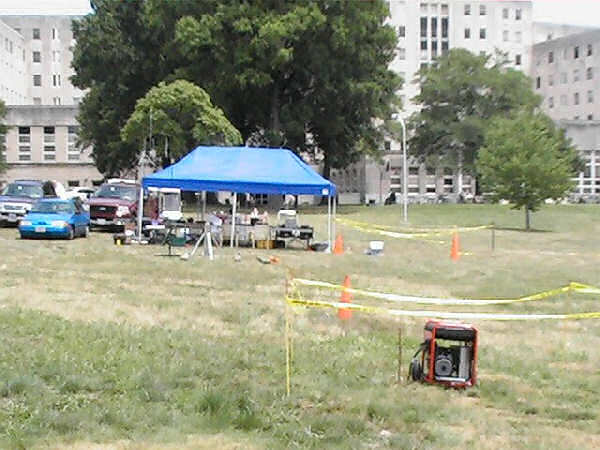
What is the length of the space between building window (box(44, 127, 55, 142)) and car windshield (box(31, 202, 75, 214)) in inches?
2192

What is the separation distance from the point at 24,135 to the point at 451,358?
77.0m

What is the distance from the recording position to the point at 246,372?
27.0 feet

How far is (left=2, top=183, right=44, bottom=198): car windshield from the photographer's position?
31.3 metres

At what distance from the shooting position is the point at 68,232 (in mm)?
25484

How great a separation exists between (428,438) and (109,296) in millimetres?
7637

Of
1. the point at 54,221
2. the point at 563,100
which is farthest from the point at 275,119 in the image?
the point at 563,100

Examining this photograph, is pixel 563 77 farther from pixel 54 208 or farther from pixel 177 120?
pixel 54 208

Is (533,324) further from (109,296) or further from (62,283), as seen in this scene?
(62,283)

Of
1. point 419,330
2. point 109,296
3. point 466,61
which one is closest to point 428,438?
point 419,330

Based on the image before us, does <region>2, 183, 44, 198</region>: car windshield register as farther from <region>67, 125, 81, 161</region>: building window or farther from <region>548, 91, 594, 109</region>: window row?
<region>548, 91, 594, 109</region>: window row

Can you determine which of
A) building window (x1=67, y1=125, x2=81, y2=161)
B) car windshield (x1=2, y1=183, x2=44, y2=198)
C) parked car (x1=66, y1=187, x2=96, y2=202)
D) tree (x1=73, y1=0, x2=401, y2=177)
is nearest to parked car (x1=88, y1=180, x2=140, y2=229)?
car windshield (x1=2, y1=183, x2=44, y2=198)

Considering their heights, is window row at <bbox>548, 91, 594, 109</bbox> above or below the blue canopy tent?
above

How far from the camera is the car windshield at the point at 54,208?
26391 mm

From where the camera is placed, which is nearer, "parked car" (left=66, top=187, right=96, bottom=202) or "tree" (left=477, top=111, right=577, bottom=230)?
"tree" (left=477, top=111, right=577, bottom=230)
